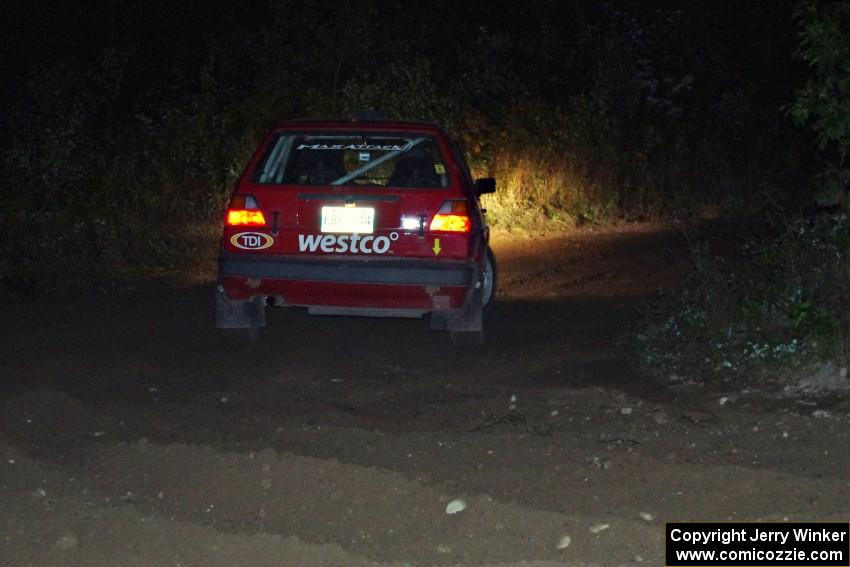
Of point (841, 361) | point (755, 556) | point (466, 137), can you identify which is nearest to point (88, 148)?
point (466, 137)

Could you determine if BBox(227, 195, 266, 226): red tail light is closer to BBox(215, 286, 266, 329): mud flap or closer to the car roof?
BBox(215, 286, 266, 329): mud flap

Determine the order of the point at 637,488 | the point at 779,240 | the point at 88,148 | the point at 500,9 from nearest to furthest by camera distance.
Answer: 1. the point at 637,488
2. the point at 779,240
3. the point at 88,148
4. the point at 500,9

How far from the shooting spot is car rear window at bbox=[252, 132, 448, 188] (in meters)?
9.33

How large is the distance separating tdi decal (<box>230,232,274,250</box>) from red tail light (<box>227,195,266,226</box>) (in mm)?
75

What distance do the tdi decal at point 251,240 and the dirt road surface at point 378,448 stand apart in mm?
774

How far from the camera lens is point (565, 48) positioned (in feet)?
91.4

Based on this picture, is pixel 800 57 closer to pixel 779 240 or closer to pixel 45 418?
pixel 779 240

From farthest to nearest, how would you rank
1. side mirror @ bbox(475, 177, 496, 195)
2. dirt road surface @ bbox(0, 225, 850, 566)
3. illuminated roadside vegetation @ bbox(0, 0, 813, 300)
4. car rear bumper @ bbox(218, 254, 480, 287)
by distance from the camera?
illuminated roadside vegetation @ bbox(0, 0, 813, 300) < side mirror @ bbox(475, 177, 496, 195) < car rear bumper @ bbox(218, 254, 480, 287) < dirt road surface @ bbox(0, 225, 850, 566)

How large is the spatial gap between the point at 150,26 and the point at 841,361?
20881 mm

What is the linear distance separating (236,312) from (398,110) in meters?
8.83

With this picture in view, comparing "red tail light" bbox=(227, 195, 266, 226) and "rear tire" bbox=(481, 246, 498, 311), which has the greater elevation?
"red tail light" bbox=(227, 195, 266, 226)

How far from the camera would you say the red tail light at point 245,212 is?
8.89 meters

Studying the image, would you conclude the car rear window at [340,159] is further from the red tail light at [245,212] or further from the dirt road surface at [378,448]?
the dirt road surface at [378,448]

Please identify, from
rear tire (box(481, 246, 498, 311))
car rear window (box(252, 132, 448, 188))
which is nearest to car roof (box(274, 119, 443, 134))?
car rear window (box(252, 132, 448, 188))
